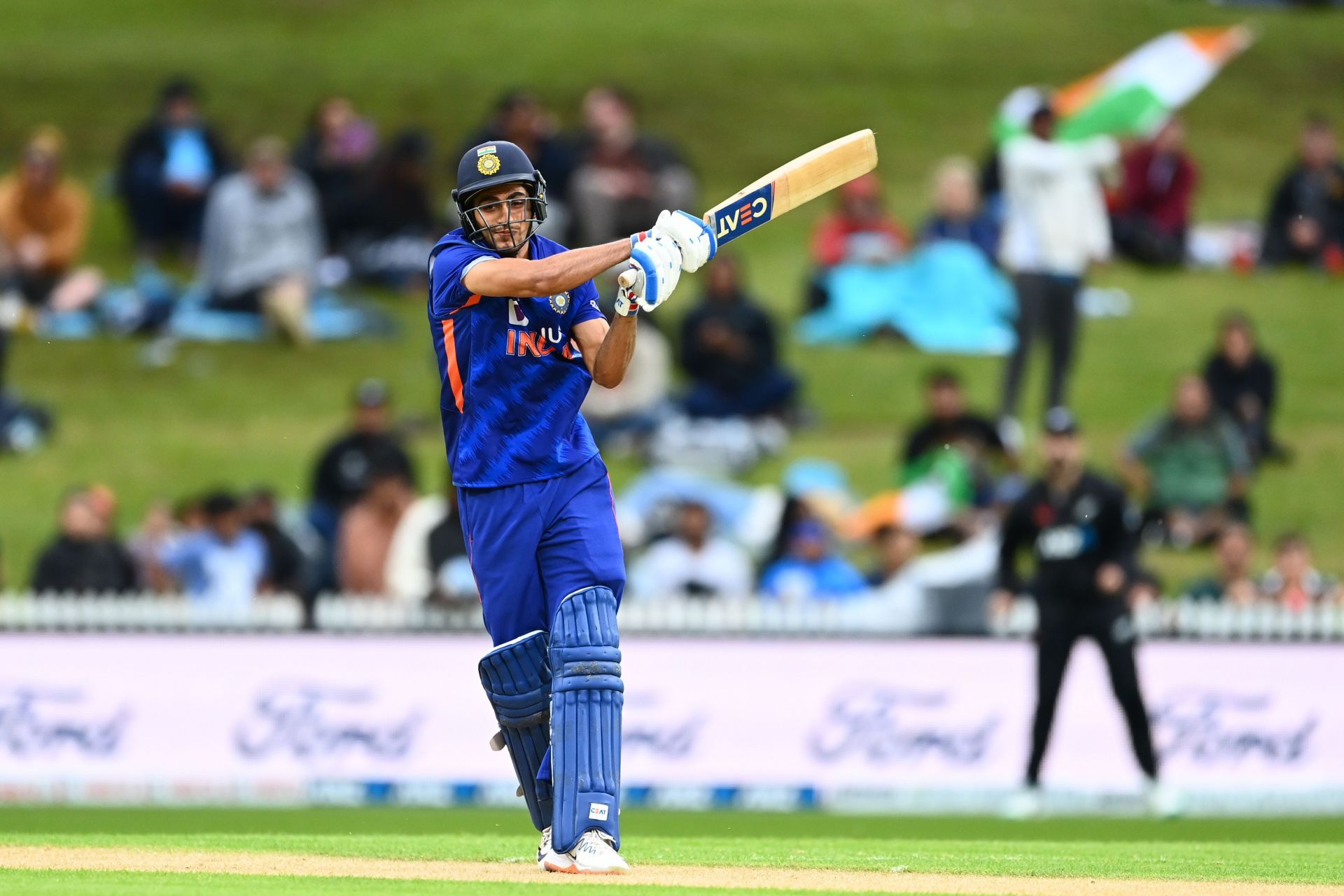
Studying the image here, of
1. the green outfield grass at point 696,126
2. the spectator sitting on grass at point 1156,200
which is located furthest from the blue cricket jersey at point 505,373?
the spectator sitting on grass at point 1156,200

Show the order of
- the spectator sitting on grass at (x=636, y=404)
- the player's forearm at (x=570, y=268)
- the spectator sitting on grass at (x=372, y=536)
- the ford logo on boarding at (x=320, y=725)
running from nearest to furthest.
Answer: the player's forearm at (x=570, y=268), the ford logo on boarding at (x=320, y=725), the spectator sitting on grass at (x=372, y=536), the spectator sitting on grass at (x=636, y=404)

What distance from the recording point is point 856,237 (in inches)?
753

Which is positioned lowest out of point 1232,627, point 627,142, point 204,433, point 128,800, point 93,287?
point 128,800

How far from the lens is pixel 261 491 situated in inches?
565

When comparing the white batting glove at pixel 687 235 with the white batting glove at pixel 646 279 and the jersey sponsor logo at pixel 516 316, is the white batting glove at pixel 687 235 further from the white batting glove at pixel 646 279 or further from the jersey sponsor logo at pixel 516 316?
the jersey sponsor logo at pixel 516 316

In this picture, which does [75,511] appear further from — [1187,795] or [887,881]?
[887,881]

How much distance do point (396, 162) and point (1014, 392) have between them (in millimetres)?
6265

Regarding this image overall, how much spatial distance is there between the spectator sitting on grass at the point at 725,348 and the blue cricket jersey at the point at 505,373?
10.4m

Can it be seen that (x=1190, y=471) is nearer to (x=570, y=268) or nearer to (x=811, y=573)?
(x=811, y=573)

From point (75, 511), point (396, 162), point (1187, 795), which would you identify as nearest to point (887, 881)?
point (1187, 795)

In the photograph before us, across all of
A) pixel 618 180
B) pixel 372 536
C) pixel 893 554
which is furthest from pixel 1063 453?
pixel 618 180

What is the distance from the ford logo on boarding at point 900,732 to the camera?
12.5 meters

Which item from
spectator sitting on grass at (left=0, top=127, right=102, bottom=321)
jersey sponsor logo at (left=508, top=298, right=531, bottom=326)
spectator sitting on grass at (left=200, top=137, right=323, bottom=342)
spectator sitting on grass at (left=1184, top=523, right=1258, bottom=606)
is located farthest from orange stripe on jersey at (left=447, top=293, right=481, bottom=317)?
spectator sitting on grass at (left=0, top=127, right=102, bottom=321)

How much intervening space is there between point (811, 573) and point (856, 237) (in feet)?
20.1
